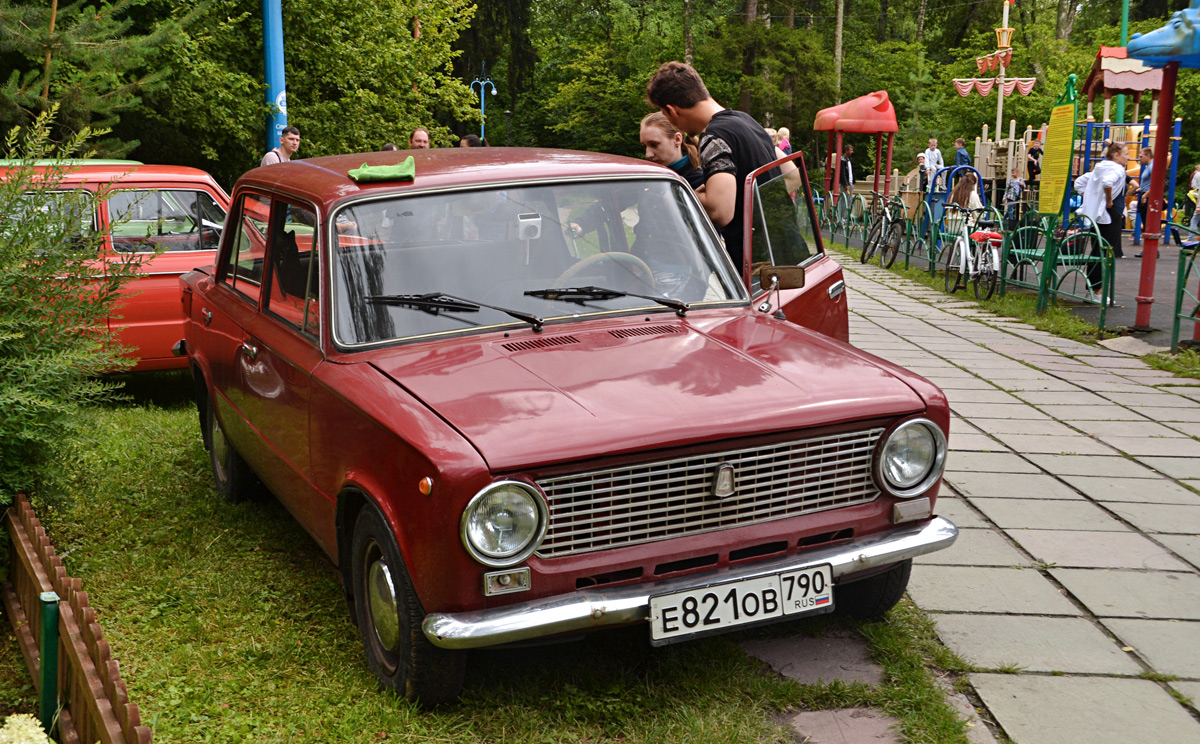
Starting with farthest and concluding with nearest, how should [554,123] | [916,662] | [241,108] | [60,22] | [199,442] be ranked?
1. [554,123]
2. [241,108]
3. [60,22]
4. [199,442]
5. [916,662]

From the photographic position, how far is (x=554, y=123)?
54.9 metres

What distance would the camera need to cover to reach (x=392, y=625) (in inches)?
146

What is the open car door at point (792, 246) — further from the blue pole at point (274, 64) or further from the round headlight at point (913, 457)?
the blue pole at point (274, 64)

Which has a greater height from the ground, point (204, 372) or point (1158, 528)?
point (204, 372)

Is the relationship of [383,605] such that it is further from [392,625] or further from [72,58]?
[72,58]

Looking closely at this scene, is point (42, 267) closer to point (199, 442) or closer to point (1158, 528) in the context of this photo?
point (199, 442)

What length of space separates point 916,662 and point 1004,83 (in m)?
35.3

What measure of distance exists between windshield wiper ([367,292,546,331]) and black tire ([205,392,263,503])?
1957 millimetres

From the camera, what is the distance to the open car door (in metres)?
5.58

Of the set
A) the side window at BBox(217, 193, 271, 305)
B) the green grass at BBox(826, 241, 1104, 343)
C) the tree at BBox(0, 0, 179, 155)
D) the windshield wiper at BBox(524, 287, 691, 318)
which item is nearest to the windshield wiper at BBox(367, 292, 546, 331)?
the windshield wiper at BBox(524, 287, 691, 318)

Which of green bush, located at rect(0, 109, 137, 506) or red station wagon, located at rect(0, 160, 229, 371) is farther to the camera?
red station wagon, located at rect(0, 160, 229, 371)

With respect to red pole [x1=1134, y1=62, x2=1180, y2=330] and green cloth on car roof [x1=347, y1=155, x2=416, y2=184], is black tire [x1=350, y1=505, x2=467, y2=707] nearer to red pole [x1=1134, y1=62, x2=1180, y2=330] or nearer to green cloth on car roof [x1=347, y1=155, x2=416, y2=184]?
green cloth on car roof [x1=347, y1=155, x2=416, y2=184]

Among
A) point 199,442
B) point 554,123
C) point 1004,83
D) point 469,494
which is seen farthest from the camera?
point 554,123

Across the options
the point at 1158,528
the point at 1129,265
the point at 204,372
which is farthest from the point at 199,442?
the point at 1129,265
